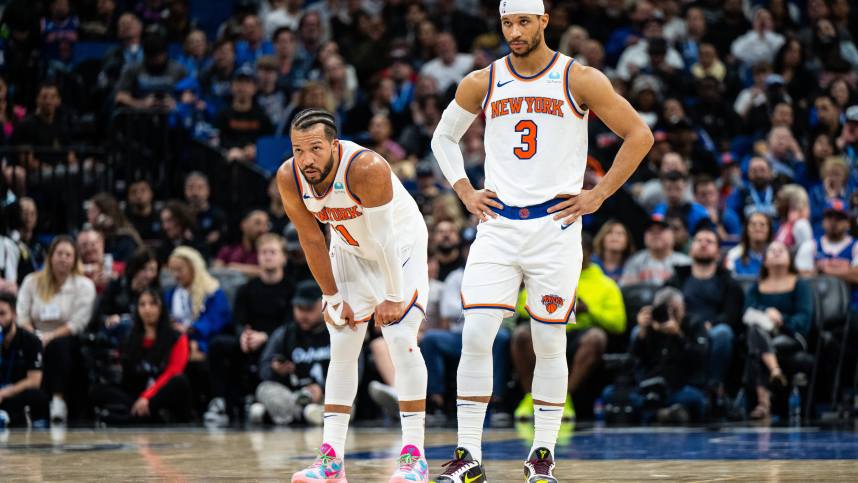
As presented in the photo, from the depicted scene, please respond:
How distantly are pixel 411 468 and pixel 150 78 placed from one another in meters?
10.8

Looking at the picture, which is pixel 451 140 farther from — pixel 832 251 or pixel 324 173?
pixel 832 251

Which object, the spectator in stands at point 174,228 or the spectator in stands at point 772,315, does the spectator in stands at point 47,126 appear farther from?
the spectator in stands at point 772,315

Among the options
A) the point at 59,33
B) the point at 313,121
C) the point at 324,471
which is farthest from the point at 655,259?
the point at 59,33

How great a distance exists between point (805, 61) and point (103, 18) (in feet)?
30.7

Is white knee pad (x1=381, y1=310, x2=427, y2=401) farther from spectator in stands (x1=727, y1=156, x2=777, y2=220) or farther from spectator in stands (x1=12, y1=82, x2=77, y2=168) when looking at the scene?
spectator in stands (x1=12, y1=82, x2=77, y2=168)

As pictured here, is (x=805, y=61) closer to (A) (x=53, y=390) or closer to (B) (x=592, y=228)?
(B) (x=592, y=228)

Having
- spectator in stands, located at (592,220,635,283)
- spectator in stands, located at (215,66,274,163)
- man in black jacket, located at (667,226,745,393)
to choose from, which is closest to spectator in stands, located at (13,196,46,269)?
spectator in stands, located at (215,66,274,163)

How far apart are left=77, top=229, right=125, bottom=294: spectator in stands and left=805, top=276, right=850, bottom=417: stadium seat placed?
6546mm

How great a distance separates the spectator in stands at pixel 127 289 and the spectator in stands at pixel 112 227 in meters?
0.79

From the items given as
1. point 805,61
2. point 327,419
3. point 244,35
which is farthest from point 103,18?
point 327,419

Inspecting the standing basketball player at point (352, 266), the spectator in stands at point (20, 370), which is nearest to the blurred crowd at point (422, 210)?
the spectator in stands at point (20, 370)

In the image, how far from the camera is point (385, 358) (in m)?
12.1

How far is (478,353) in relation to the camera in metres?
6.42

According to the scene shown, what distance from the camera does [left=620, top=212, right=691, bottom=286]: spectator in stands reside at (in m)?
12.7
